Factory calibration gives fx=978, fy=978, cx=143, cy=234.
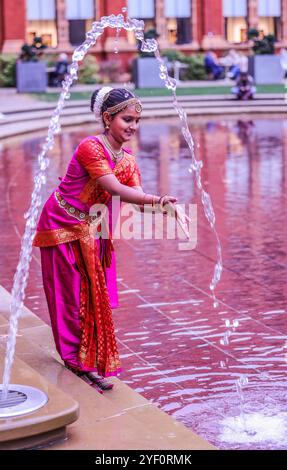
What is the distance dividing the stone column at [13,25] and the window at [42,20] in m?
0.71

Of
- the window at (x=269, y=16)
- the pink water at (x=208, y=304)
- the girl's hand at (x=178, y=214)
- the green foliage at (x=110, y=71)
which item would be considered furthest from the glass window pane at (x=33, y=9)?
the girl's hand at (x=178, y=214)

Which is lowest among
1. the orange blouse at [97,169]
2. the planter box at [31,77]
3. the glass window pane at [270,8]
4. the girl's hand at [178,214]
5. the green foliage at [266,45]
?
the girl's hand at [178,214]

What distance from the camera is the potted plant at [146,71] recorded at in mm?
32781

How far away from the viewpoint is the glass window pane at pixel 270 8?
42531 mm

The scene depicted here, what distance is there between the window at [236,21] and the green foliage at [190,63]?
216 inches

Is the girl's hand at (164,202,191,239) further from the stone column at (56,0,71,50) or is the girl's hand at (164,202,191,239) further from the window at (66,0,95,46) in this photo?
the window at (66,0,95,46)

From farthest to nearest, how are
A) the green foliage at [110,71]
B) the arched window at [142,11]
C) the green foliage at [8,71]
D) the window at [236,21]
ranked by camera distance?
the window at [236,21], the arched window at [142,11], the green foliage at [110,71], the green foliage at [8,71]

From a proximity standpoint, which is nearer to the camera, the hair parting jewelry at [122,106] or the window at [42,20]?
the hair parting jewelry at [122,106]

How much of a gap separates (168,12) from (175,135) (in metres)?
21.1

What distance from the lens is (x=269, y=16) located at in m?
42.8

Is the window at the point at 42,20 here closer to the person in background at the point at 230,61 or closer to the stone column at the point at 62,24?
the stone column at the point at 62,24

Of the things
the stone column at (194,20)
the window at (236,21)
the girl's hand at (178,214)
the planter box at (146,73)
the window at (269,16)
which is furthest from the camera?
the window at (269,16)

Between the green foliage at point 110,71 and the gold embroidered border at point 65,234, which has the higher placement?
the green foliage at point 110,71

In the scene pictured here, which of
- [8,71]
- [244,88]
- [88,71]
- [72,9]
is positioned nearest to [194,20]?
[72,9]
